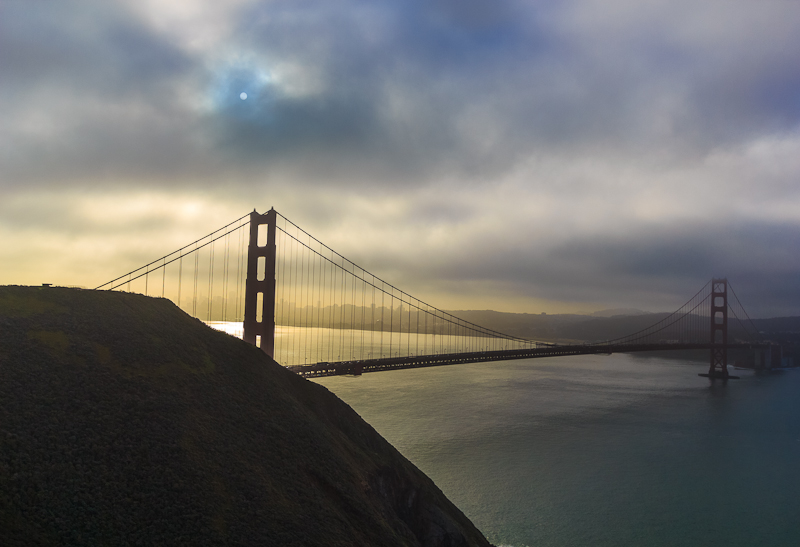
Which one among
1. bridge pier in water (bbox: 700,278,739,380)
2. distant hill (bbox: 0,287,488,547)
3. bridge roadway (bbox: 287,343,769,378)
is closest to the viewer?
distant hill (bbox: 0,287,488,547)

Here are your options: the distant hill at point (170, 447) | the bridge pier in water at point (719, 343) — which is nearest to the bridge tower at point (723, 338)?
the bridge pier in water at point (719, 343)

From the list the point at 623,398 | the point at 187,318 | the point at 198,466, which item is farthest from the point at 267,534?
the point at 623,398

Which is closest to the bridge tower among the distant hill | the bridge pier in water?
the bridge pier in water

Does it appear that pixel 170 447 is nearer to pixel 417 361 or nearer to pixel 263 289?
pixel 263 289

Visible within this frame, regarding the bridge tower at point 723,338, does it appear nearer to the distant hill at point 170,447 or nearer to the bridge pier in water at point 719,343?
the bridge pier in water at point 719,343

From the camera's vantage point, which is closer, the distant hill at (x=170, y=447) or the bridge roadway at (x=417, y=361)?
the distant hill at (x=170, y=447)

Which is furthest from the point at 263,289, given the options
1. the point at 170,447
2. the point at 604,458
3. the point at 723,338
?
the point at 723,338

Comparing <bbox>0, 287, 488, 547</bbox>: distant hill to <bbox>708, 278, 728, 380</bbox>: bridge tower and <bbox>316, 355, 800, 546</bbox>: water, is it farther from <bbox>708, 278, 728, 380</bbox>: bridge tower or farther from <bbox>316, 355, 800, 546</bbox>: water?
<bbox>708, 278, 728, 380</bbox>: bridge tower
